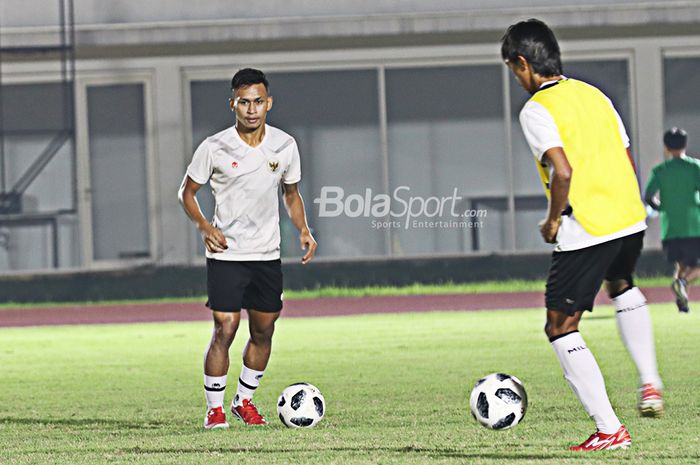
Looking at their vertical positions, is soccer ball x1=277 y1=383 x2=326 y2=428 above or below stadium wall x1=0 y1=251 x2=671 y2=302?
below

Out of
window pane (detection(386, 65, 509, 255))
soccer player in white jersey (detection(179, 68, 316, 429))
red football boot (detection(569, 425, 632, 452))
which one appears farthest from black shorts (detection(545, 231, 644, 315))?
window pane (detection(386, 65, 509, 255))

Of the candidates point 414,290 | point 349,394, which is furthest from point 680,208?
point 349,394

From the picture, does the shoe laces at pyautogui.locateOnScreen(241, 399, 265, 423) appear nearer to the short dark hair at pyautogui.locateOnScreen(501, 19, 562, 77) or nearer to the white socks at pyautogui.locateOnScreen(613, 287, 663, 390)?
the white socks at pyautogui.locateOnScreen(613, 287, 663, 390)

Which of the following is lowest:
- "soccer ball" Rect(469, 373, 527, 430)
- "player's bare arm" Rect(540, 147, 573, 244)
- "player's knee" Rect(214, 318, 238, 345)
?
"soccer ball" Rect(469, 373, 527, 430)

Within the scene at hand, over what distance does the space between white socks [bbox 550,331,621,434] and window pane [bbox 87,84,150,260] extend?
64.2 feet

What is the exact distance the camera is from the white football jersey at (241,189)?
27.0 feet

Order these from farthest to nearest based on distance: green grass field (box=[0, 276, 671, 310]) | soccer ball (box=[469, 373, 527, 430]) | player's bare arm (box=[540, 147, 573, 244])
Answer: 1. green grass field (box=[0, 276, 671, 310])
2. soccer ball (box=[469, 373, 527, 430])
3. player's bare arm (box=[540, 147, 573, 244])

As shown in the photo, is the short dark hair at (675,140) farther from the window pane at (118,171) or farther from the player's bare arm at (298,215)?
Answer: the window pane at (118,171)

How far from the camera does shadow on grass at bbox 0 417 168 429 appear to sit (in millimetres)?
8492

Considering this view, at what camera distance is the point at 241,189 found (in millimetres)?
8273

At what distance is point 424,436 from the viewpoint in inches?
295

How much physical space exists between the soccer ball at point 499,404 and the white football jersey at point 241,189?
1606 millimetres

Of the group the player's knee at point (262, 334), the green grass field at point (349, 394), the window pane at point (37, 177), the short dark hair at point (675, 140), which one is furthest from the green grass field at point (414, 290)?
the player's knee at point (262, 334)

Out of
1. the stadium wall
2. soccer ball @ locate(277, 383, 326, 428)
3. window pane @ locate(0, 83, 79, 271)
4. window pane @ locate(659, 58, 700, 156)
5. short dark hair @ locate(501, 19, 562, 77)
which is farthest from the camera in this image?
window pane @ locate(0, 83, 79, 271)
